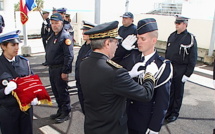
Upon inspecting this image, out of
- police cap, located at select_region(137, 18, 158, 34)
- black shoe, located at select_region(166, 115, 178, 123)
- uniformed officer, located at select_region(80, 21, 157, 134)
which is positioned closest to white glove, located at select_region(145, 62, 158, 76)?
uniformed officer, located at select_region(80, 21, 157, 134)

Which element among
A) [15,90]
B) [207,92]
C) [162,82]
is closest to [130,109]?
[162,82]

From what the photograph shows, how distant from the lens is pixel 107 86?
1840 millimetres

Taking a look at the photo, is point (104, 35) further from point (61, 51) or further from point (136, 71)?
point (61, 51)

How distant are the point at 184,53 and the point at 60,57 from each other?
237cm

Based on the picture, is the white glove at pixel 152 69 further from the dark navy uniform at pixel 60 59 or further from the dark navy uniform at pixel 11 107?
the dark navy uniform at pixel 60 59

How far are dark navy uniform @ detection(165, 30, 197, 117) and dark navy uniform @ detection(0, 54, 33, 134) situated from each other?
2847 mm

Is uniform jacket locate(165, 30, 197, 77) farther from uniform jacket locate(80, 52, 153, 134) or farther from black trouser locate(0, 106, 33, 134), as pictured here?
black trouser locate(0, 106, 33, 134)

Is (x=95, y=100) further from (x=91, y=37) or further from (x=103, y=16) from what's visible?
(x=103, y=16)

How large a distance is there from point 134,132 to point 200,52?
823 centimetres

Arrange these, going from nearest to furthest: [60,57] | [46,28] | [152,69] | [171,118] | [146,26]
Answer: [152,69]
[146,26]
[60,57]
[171,118]
[46,28]

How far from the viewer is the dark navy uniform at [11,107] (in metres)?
2.62

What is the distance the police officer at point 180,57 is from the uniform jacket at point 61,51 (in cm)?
202

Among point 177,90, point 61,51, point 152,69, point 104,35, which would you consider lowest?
point 177,90

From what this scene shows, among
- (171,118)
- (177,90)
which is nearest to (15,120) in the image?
(171,118)
